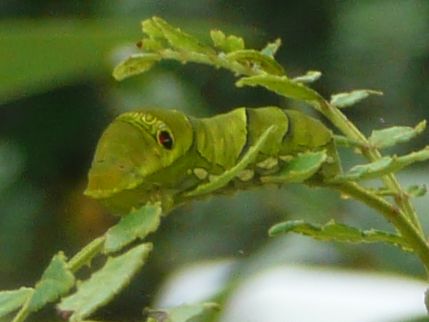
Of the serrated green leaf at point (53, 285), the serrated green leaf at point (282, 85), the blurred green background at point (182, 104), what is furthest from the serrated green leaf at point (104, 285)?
the blurred green background at point (182, 104)

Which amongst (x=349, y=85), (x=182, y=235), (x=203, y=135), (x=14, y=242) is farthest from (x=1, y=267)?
(x=203, y=135)

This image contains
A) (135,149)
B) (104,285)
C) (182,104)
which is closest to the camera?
(104,285)

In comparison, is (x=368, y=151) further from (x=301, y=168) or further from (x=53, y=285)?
(x=53, y=285)

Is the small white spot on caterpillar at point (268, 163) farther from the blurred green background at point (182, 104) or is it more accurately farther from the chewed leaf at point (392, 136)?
the blurred green background at point (182, 104)

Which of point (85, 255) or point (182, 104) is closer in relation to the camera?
point (85, 255)

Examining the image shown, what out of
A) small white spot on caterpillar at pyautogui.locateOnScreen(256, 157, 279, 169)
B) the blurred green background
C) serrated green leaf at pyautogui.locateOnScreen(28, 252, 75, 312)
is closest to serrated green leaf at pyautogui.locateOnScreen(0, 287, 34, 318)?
serrated green leaf at pyautogui.locateOnScreen(28, 252, 75, 312)

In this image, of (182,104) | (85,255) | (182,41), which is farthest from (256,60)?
(182,104)
